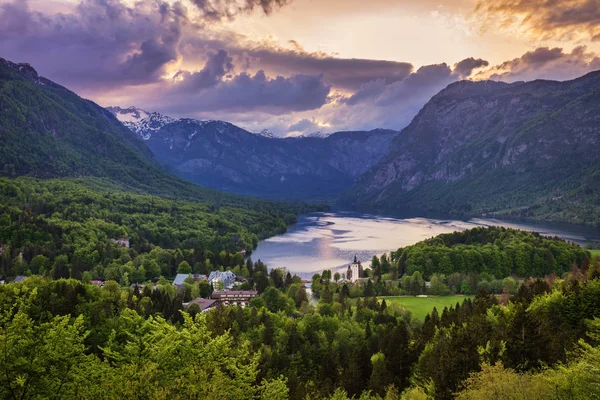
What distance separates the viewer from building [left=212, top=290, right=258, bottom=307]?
72.4 m

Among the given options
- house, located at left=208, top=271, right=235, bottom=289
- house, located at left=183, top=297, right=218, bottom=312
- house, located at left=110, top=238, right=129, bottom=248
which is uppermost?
house, located at left=110, top=238, right=129, bottom=248

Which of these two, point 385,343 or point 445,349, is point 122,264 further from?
point 445,349

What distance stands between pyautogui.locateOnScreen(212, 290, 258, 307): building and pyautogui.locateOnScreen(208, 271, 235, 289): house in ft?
22.5

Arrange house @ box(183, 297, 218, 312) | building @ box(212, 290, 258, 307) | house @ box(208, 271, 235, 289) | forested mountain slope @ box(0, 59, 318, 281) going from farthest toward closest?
forested mountain slope @ box(0, 59, 318, 281) → house @ box(208, 271, 235, 289) → building @ box(212, 290, 258, 307) → house @ box(183, 297, 218, 312)

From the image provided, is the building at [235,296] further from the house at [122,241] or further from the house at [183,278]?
the house at [122,241]

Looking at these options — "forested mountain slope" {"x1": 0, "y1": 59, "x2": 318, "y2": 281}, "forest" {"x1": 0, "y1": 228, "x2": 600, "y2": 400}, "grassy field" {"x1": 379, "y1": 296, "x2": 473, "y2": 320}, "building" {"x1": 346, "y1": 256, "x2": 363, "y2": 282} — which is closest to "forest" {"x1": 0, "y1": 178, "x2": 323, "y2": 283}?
"forested mountain slope" {"x1": 0, "y1": 59, "x2": 318, "y2": 281}

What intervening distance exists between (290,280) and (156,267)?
29900mm

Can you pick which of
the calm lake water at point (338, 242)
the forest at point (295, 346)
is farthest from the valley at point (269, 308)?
the calm lake water at point (338, 242)

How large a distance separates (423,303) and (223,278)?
3571cm

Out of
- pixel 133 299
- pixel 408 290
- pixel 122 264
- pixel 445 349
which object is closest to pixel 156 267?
pixel 122 264

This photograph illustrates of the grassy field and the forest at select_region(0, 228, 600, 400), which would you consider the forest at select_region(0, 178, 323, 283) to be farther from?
the grassy field

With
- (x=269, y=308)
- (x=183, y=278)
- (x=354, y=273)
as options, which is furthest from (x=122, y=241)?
(x=269, y=308)

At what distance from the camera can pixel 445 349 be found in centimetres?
3041

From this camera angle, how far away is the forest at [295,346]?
16.3m
